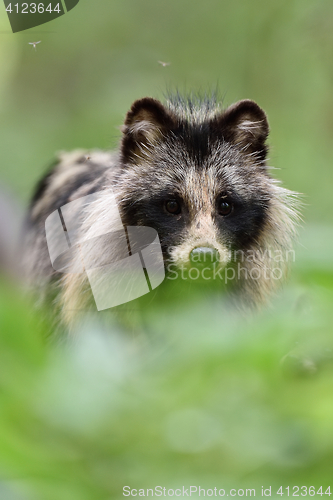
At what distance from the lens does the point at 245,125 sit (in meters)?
3.96

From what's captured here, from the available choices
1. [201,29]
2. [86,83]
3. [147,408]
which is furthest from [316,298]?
[86,83]

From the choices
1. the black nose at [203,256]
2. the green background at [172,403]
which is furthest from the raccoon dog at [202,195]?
the green background at [172,403]

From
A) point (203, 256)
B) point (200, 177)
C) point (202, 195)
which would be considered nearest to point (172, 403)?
point (203, 256)

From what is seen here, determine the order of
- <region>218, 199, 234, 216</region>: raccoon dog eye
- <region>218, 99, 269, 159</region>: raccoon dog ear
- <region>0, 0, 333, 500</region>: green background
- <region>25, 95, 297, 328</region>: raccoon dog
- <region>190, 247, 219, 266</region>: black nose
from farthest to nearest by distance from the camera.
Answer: <region>218, 99, 269, 159</region>: raccoon dog ear < <region>218, 199, 234, 216</region>: raccoon dog eye < <region>25, 95, 297, 328</region>: raccoon dog < <region>190, 247, 219, 266</region>: black nose < <region>0, 0, 333, 500</region>: green background

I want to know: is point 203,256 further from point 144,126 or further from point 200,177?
point 144,126

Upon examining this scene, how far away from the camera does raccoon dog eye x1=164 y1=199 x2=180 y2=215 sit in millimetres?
3707

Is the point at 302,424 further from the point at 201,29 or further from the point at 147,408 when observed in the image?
the point at 201,29

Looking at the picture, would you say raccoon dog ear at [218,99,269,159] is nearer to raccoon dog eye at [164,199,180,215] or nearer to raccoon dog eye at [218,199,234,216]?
raccoon dog eye at [218,199,234,216]

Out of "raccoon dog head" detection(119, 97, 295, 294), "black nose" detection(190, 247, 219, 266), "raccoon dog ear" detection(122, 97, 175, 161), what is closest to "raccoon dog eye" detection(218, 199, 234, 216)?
"raccoon dog head" detection(119, 97, 295, 294)

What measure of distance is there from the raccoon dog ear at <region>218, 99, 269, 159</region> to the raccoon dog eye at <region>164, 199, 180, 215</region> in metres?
0.64

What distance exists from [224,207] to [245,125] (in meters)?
0.64

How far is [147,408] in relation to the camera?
0.90 meters

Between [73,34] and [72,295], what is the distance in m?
6.03

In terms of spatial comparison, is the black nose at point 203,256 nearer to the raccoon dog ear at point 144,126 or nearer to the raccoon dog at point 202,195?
the raccoon dog at point 202,195
